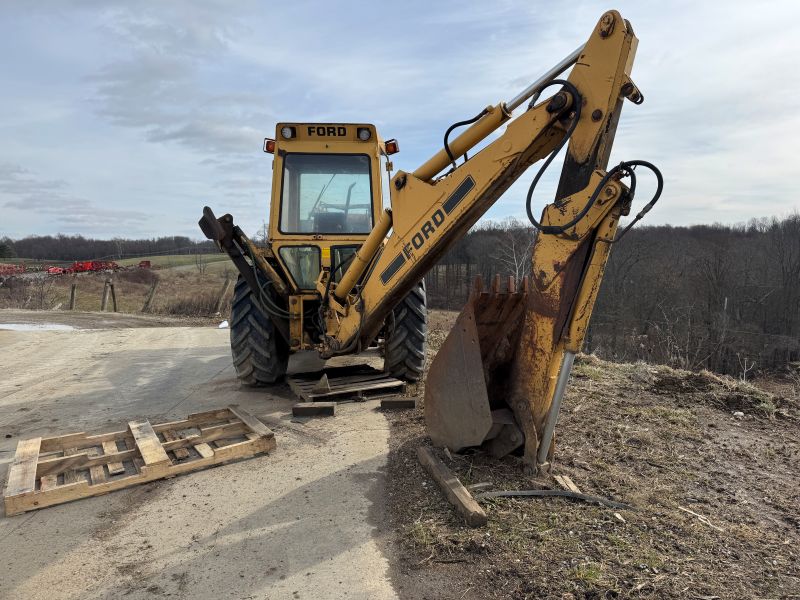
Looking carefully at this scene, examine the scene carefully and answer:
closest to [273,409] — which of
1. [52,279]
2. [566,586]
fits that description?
[566,586]

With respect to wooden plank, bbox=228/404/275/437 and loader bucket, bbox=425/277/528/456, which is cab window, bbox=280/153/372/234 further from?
loader bucket, bbox=425/277/528/456

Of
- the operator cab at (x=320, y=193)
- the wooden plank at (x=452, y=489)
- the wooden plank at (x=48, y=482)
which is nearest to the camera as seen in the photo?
the wooden plank at (x=452, y=489)

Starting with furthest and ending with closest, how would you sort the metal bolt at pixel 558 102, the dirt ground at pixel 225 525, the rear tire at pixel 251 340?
the rear tire at pixel 251 340 → the metal bolt at pixel 558 102 → the dirt ground at pixel 225 525

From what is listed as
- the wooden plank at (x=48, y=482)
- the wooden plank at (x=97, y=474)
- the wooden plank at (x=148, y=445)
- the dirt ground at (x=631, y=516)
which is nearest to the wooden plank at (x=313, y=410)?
the dirt ground at (x=631, y=516)

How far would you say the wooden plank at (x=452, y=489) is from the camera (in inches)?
112

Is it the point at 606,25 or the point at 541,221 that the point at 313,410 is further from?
the point at 606,25

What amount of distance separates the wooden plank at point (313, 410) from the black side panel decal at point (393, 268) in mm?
1421

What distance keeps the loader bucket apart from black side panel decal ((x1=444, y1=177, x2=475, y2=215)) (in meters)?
0.69

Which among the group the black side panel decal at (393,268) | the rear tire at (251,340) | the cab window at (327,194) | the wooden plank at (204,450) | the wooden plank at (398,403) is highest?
the cab window at (327,194)

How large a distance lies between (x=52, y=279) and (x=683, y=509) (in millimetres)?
24131

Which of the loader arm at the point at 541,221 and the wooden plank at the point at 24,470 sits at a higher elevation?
the loader arm at the point at 541,221

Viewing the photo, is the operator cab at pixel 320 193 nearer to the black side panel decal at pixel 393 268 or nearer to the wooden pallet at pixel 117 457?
the black side panel decal at pixel 393 268

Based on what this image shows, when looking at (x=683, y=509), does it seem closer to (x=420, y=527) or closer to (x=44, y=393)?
(x=420, y=527)

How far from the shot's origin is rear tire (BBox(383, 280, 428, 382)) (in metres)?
5.81
